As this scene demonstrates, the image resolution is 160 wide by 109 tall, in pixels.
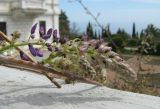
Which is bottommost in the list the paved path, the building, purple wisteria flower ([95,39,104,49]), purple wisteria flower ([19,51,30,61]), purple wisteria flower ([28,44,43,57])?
the paved path

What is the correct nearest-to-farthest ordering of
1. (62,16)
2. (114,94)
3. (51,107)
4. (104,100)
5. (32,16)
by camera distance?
(51,107) → (104,100) → (114,94) → (32,16) → (62,16)

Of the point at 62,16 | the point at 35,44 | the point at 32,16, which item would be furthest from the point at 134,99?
the point at 62,16

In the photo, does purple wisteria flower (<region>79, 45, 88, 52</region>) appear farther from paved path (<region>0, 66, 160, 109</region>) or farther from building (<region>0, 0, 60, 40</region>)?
building (<region>0, 0, 60, 40</region>)

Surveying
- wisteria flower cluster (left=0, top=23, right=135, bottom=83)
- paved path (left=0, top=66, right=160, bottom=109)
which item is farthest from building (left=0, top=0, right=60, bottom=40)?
wisteria flower cluster (left=0, top=23, right=135, bottom=83)

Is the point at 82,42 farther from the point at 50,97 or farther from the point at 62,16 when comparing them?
the point at 62,16

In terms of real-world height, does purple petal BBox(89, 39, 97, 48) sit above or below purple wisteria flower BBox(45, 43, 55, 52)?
above

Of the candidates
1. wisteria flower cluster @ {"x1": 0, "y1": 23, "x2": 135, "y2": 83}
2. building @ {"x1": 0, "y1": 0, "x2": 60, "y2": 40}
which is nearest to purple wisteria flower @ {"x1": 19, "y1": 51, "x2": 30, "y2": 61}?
→ wisteria flower cluster @ {"x1": 0, "y1": 23, "x2": 135, "y2": 83}

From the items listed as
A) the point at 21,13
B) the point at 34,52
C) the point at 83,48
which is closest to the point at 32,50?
the point at 34,52

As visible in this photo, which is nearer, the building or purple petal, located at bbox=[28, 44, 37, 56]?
purple petal, located at bbox=[28, 44, 37, 56]

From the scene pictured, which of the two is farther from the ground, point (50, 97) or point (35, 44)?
point (35, 44)
